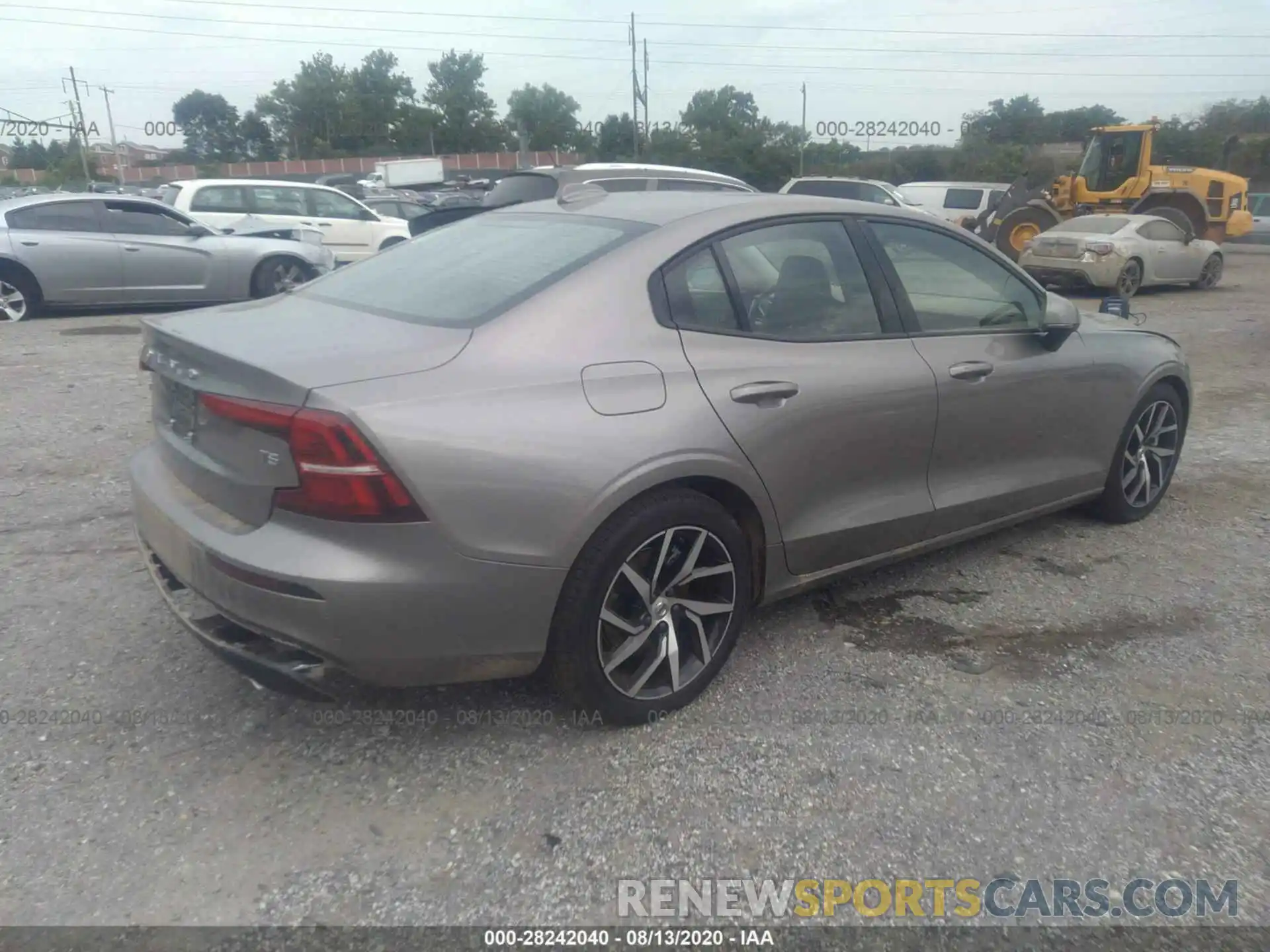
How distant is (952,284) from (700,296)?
1.34 meters

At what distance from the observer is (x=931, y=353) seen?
12.3 ft

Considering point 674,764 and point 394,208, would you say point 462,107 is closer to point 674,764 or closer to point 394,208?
point 394,208

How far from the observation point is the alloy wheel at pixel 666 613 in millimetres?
2961

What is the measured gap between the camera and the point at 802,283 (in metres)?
3.57

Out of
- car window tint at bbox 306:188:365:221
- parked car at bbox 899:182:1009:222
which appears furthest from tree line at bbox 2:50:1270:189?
car window tint at bbox 306:188:365:221

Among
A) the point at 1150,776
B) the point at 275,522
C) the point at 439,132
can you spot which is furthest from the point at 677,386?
the point at 439,132

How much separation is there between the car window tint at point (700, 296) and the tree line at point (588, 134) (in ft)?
115

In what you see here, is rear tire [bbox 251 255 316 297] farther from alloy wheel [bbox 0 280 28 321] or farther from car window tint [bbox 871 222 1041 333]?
car window tint [bbox 871 222 1041 333]

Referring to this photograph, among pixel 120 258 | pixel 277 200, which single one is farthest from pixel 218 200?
pixel 120 258

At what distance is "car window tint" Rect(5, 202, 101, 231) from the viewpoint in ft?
34.8

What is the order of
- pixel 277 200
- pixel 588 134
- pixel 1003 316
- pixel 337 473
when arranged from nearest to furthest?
pixel 337 473
pixel 1003 316
pixel 277 200
pixel 588 134

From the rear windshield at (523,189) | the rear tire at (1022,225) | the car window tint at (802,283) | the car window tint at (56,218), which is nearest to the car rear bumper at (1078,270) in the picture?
the rear tire at (1022,225)

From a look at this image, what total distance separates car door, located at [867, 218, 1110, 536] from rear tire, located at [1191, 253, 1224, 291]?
14.7 m

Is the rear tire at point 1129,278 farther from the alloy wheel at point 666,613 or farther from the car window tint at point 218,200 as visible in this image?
the alloy wheel at point 666,613
